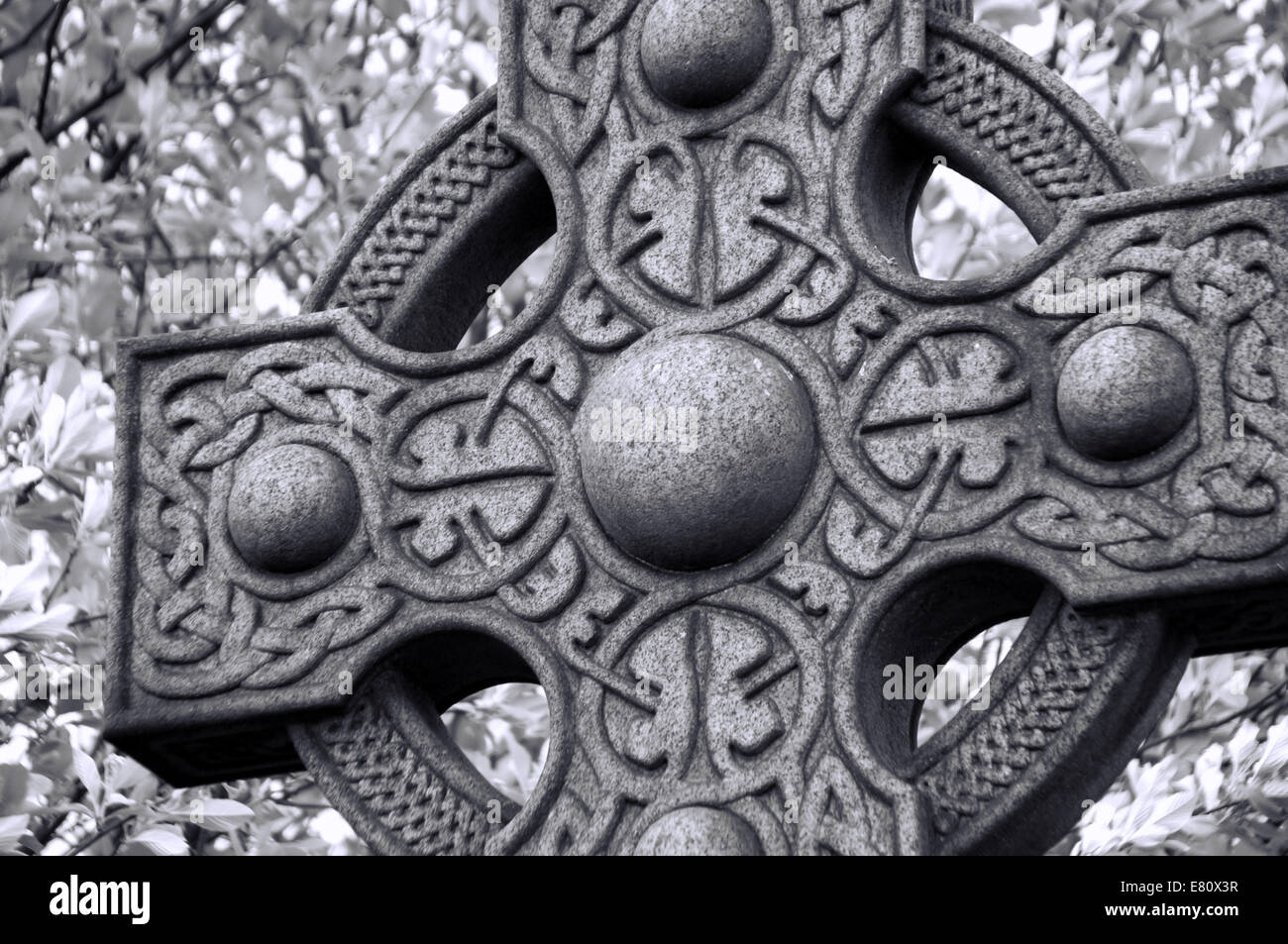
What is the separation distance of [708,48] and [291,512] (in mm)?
1121

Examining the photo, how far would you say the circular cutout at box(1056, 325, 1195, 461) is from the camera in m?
2.94

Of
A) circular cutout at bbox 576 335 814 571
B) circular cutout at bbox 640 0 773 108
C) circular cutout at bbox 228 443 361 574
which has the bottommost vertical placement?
circular cutout at bbox 228 443 361 574

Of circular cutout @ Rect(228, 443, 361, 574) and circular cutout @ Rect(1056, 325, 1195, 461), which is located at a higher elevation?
circular cutout @ Rect(1056, 325, 1195, 461)

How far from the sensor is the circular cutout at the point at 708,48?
11.3ft

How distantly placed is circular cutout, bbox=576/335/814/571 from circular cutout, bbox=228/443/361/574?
1.70ft

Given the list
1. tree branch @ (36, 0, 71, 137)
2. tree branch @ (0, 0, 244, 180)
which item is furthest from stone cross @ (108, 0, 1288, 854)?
tree branch @ (0, 0, 244, 180)

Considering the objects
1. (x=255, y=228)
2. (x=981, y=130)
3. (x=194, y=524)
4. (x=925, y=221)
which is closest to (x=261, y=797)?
(x=255, y=228)

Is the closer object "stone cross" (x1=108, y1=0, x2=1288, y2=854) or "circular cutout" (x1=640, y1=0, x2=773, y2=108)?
"stone cross" (x1=108, y1=0, x2=1288, y2=854)

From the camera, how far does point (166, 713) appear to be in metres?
3.41

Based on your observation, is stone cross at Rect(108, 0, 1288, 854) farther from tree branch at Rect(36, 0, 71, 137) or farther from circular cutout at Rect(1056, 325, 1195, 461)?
tree branch at Rect(36, 0, 71, 137)

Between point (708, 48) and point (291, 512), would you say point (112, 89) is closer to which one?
point (291, 512)

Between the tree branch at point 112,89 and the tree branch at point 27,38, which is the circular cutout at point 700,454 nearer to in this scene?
Answer: the tree branch at point 112,89

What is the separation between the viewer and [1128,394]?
9.66ft

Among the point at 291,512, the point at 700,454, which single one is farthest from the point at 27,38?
the point at 700,454
